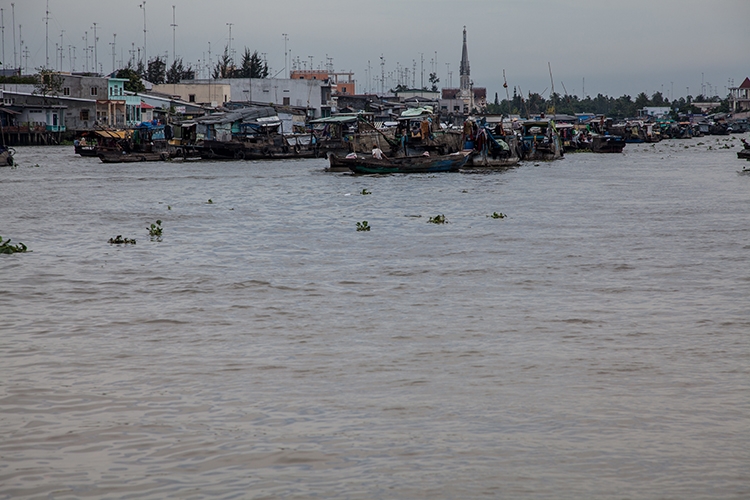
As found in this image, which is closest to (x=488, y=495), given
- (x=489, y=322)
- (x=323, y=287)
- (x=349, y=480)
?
(x=349, y=480)

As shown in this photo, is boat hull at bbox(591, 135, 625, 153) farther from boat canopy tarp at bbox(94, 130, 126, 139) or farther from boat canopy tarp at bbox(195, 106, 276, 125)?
boat canopy tarp at bbox(94, 130, 126, 139)

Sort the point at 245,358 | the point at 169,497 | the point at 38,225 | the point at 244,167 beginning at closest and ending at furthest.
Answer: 1. the point at 169,497
2. the point at 245,358
3. the point at 38,225
4. the point at 244,167

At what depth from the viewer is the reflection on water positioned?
164 inches

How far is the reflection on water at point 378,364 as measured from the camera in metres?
4.18

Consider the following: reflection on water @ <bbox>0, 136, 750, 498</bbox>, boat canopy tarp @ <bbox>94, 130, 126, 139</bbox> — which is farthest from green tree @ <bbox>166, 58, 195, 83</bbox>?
reflection on water @ <bbox>0, 136, 750, 498</bbox>

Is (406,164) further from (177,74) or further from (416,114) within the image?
(177,74)

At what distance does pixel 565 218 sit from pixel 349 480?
13.7 metres

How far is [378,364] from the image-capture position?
6191mm

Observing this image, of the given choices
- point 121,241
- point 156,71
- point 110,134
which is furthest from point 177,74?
point 121,241

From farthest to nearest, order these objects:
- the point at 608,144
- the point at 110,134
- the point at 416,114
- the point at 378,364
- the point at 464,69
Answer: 1. the point at 464,69
2. the point at 608,144
3. the point at 110,134
4. the point at 416,114
5. the point at 378,364

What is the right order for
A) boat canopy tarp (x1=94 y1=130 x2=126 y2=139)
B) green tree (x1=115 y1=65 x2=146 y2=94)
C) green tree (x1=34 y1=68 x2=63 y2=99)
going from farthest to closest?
1. green tree (x1=115 y1=65 x2=146 y2=94)
2. green tree (x1=34 y1=68 x2=63 y2=99)
3. boat canopy tarp (x1=94 y1=130 x2=126 y2=139)

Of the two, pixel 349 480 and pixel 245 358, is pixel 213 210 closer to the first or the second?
pixel 245 358

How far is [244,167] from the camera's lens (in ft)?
133

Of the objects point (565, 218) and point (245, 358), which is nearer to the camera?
point (245, 358)
